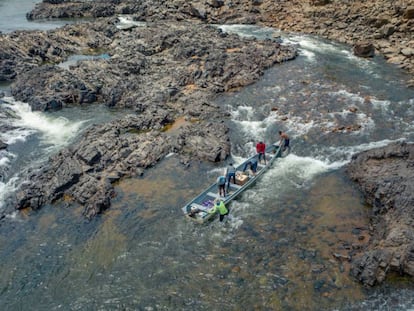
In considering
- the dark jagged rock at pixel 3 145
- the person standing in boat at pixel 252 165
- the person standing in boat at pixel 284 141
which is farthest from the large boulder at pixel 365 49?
the dark jagged rock at pixel 3 145

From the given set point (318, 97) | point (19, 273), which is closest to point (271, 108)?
point (318, 97)

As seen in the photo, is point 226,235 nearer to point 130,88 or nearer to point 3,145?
point 3,145

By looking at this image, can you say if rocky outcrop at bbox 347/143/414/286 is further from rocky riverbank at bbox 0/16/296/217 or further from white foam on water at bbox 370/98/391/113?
rocky riverbank at bbox 0/16/296/217

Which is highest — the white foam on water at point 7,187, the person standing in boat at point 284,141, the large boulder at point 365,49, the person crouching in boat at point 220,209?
the large boulder at point 365,49

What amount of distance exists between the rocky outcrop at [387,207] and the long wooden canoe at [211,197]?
6.98 metres

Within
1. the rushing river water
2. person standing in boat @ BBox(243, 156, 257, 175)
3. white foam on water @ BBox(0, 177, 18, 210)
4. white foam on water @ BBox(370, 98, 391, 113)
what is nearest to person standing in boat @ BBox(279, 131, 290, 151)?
the rushing river water

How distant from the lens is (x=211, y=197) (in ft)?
96.6

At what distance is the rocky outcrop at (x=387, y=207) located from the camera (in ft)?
71.8

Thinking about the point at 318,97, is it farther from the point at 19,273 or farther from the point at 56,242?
the point at 19,273

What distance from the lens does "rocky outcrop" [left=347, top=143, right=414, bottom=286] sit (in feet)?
71.8

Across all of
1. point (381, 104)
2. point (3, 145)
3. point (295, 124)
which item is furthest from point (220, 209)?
point (381, 104)

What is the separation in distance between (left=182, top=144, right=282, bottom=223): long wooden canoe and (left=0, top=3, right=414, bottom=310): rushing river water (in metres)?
0.58

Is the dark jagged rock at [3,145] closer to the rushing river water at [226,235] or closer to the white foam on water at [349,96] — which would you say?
the rushing river water at [226,235]

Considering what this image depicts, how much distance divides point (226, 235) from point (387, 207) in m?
10.4
